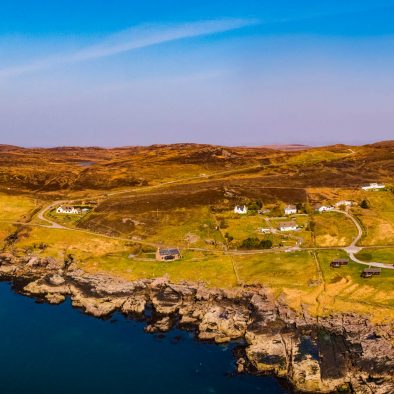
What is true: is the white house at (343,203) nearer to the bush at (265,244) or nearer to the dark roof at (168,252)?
the bush at (265,244)

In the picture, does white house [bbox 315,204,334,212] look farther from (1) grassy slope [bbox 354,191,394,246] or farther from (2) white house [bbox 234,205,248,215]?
(2) white house [bbox 234,205,248,215]

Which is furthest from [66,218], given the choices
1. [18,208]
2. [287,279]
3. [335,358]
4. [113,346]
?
[335,358]

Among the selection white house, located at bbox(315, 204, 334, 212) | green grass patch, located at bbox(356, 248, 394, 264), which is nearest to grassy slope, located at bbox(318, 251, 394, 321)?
green grass patch, located at bbox(356, 248, 394, 264)

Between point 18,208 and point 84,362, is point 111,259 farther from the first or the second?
point 18,208

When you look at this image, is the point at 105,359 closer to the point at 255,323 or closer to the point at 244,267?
the point at 255,323

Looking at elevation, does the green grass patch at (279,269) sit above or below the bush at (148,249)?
below

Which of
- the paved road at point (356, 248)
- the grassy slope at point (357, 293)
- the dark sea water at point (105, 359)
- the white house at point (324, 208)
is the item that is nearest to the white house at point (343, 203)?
the white house at point (324, 208)
